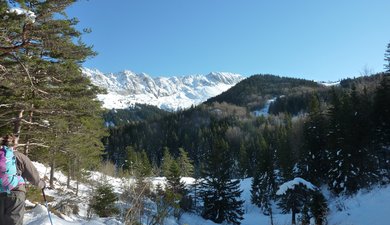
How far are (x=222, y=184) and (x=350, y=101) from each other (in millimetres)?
16638

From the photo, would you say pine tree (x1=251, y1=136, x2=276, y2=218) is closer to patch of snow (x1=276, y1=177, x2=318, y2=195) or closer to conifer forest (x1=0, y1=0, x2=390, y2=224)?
conifer forest (x1=0, y1=0, x2=390, y2=224)

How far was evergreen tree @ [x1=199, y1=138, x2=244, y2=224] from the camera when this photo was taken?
3769cm

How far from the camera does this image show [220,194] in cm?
3828

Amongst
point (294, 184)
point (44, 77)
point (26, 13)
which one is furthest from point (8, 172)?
point (294, 184)

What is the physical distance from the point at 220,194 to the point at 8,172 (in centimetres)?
3455

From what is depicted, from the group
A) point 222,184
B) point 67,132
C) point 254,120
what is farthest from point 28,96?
point 254,120

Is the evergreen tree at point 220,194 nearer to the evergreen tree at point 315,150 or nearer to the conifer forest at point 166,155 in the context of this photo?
the conifer forest at point 166,155

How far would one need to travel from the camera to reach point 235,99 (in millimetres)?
188250

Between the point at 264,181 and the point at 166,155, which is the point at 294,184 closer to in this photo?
the point at 264,181

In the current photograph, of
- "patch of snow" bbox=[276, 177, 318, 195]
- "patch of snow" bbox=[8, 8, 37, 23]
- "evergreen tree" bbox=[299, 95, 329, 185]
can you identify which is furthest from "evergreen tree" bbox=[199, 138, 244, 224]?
"patch of snow" bbox=[8, 8, 37, 23]

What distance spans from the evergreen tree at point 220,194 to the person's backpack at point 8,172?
112 feet

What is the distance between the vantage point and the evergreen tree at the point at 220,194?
37.7 m

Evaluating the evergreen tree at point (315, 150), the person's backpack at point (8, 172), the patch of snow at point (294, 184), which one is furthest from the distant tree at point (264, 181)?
the person's backpack at point (8, 172)

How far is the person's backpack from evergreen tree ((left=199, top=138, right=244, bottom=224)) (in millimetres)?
34080
